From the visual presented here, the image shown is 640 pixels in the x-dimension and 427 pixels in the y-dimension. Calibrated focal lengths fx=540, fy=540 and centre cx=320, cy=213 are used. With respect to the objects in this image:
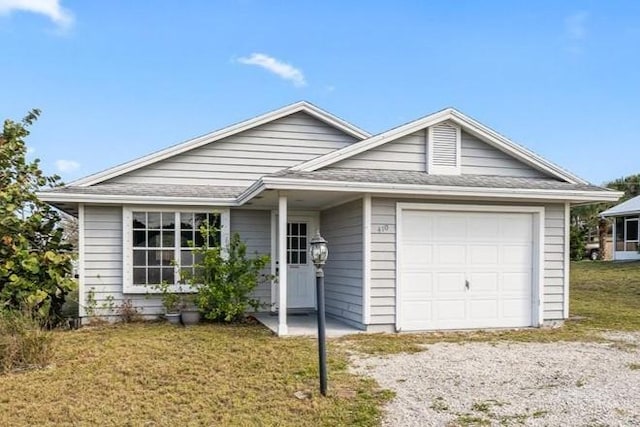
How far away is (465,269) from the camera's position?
9461 millimetres

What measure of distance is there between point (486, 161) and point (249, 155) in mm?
5159

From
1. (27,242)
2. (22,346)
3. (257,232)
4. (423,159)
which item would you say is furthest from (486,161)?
(27,242)

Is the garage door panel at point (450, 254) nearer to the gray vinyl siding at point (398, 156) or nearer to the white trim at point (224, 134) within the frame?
the gray vinyl siding at point (398, 156)

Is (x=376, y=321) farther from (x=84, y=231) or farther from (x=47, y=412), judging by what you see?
(x=84, y=231)

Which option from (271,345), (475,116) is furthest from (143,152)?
(475,116)

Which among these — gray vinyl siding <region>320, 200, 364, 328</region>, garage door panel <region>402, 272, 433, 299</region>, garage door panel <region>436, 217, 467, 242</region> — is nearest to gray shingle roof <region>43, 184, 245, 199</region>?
gray vinyl siding <region>320, 200, 364, 328</region>

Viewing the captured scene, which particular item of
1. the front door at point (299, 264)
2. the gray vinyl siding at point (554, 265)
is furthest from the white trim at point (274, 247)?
the gray vinyl siding at point (554, 265)

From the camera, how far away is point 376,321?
891 cm

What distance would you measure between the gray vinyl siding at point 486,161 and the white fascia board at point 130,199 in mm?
4539

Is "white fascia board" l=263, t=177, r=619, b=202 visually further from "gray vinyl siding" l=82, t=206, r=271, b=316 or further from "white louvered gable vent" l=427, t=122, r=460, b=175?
"gray vinyl siding" l=82, t=206, r=271, b=316

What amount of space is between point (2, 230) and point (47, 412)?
621cm

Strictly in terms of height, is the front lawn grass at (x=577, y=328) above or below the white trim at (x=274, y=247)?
below

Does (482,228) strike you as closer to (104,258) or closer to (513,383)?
(513,383)

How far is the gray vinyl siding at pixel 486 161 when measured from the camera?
9.76 metres
